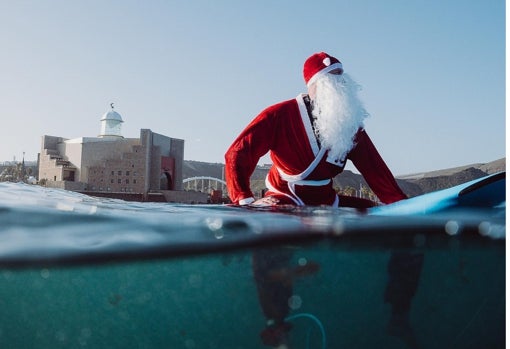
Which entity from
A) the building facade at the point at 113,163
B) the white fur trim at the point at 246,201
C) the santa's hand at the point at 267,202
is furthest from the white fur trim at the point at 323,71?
the building facade at the point at 113,163

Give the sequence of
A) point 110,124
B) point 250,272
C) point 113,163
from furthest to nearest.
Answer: point 110,124 < point 113,163 < point 250,272

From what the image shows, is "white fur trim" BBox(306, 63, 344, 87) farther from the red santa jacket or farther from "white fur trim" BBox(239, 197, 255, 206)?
"white fur trim" BBox(239, 197, 255, 206)

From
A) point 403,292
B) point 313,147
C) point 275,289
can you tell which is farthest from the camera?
point 403,292

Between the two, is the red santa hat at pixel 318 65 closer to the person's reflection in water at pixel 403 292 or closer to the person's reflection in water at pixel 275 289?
the person's reflection in water at pixel 275 289

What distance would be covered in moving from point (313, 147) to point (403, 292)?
4.07 feet

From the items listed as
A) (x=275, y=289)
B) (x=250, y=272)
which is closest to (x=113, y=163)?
(x=250, y=272)

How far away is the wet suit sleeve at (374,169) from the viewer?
324 centimetres

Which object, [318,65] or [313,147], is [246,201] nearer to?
[313,147]

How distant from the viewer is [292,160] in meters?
3.14

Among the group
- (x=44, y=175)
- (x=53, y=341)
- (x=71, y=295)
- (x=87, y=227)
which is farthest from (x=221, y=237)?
(x=44, y=175)

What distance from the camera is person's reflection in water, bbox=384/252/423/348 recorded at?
3.26 meters

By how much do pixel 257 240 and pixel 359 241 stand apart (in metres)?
0.65

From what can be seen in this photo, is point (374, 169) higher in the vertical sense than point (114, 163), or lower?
lower

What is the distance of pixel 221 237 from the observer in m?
2.84
